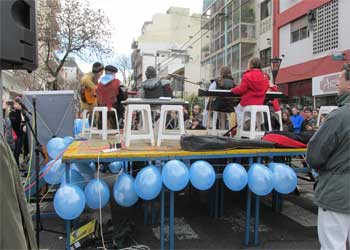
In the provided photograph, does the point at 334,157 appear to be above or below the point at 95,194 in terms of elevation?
above

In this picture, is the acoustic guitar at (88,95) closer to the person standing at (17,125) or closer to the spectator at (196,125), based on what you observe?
the spectator at (196,125)

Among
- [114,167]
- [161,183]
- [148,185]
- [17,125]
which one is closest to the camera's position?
[148,185]

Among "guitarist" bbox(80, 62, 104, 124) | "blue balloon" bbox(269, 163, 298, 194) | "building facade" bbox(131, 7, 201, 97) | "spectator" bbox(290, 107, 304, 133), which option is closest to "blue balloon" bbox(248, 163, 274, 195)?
"blue balloon" bbox(269, 163, 298, 194)

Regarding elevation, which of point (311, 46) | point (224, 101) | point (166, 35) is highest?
point (166, 35)

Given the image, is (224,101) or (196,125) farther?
(196,125)

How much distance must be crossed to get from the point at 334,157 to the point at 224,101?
12.6 ft

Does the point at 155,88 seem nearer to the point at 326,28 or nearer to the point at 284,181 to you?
the point at 284,181

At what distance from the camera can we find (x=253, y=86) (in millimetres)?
5730

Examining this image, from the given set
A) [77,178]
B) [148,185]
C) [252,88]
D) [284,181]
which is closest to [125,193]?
[148,185]

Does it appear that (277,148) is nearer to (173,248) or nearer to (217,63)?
(173,248)

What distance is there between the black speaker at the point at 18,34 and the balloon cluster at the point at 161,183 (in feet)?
6.92

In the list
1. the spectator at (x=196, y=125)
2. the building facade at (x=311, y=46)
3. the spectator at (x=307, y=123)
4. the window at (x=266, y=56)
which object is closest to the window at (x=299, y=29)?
the building facade at (x=311, y=46)

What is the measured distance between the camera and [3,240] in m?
1.33

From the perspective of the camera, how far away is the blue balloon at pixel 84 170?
466 cm
